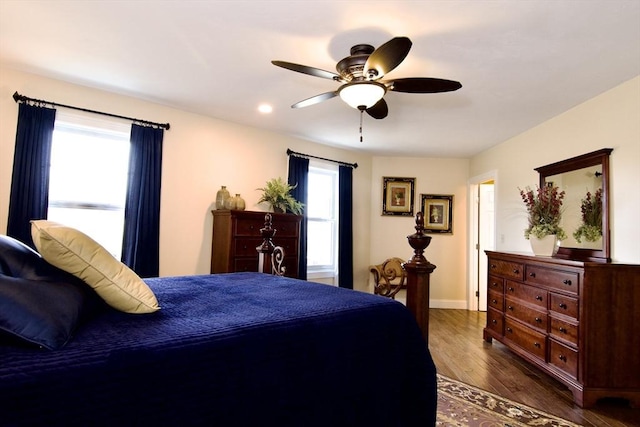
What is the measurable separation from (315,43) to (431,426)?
235 cm

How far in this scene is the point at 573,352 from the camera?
267 centimetres

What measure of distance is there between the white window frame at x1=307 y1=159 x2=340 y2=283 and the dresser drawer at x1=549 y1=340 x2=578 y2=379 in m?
3.05

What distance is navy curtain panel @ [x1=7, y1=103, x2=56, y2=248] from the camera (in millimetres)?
3025

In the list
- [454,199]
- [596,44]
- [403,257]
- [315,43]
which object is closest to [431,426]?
[315,43]

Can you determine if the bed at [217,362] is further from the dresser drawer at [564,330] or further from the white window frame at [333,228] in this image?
the white window frame at [333,228]

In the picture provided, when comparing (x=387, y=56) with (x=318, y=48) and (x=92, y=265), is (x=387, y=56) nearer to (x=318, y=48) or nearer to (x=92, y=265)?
(x=318, y=48)

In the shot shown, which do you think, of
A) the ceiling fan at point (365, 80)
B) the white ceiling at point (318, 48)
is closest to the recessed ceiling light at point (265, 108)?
the white ceiling at point (318, 48)

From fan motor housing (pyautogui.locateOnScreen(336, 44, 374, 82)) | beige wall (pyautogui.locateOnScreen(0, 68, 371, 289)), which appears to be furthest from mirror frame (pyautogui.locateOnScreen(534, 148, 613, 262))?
beige wall (pyautogui.locateOnScreen(0, 68, 371, 289))

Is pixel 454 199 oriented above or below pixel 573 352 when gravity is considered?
above

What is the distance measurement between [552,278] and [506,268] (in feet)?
2.32

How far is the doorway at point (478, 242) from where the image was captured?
5.81 m

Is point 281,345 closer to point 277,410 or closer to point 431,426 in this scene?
point 277,410

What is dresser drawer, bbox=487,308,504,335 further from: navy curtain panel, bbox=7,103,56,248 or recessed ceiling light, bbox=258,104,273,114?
navy curtain panel, bbox=7,103,56,248

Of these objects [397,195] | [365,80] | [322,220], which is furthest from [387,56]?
[397,195]
